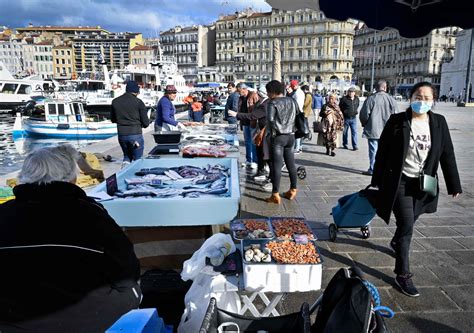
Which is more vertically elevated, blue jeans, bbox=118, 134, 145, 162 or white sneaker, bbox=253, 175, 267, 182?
blue jeans, bbox=118, 134, 145, 162

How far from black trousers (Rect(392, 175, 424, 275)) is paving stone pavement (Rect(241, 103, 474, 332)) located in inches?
9.9

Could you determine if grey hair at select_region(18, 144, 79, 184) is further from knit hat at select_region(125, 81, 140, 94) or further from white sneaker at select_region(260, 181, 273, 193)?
knit hat at select_region(125, 81, 140, 94)

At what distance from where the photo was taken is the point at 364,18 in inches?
143

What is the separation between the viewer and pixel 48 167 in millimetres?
1782

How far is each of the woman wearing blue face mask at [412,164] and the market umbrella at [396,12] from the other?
78 cm

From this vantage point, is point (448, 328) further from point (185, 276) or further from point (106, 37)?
point (106, 37)

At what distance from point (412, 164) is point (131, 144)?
487cm

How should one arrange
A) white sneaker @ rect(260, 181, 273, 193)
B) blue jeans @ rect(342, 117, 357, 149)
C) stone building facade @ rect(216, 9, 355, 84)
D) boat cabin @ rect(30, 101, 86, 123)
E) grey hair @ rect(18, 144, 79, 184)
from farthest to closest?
1. stone building facade @ rect(216, 9, 355, 84)
2. boat cabin @ rect(30, 101, 86, 123)
3. blue jeans @ rect(342, 117, 357, 149)
4. white sneaker @ rect(260, 181, 273, 193)
5. grey hair @ rect(18, 144, 79, 184)

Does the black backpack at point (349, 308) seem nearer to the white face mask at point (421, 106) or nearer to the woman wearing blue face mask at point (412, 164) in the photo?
the woman wearing blue face mask at point (412, 164)

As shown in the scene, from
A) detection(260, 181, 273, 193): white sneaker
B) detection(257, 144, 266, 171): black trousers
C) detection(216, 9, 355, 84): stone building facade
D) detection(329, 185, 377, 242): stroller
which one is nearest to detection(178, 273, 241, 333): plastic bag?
detection(329, 185, 377, 242): stroller

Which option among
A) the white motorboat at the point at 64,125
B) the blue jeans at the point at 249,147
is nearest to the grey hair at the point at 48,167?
the blue jeans at the point at 249,147

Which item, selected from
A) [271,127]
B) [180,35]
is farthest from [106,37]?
[271,127]

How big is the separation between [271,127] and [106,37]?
125878mm

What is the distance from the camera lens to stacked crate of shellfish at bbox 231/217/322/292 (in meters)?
2.20
